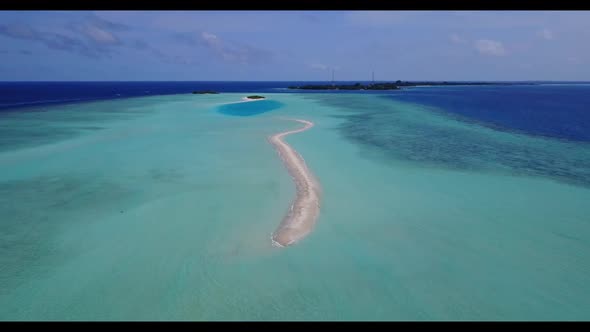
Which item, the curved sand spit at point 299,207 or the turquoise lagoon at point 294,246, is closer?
the turquoise lagoon at point 294,246

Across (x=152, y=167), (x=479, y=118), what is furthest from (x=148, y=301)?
(x=479, y=118)

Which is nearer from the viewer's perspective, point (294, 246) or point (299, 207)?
point (294, 246)

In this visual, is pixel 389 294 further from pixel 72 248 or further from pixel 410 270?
pixel 72 248

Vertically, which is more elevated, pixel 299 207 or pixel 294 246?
pixel 299 207
